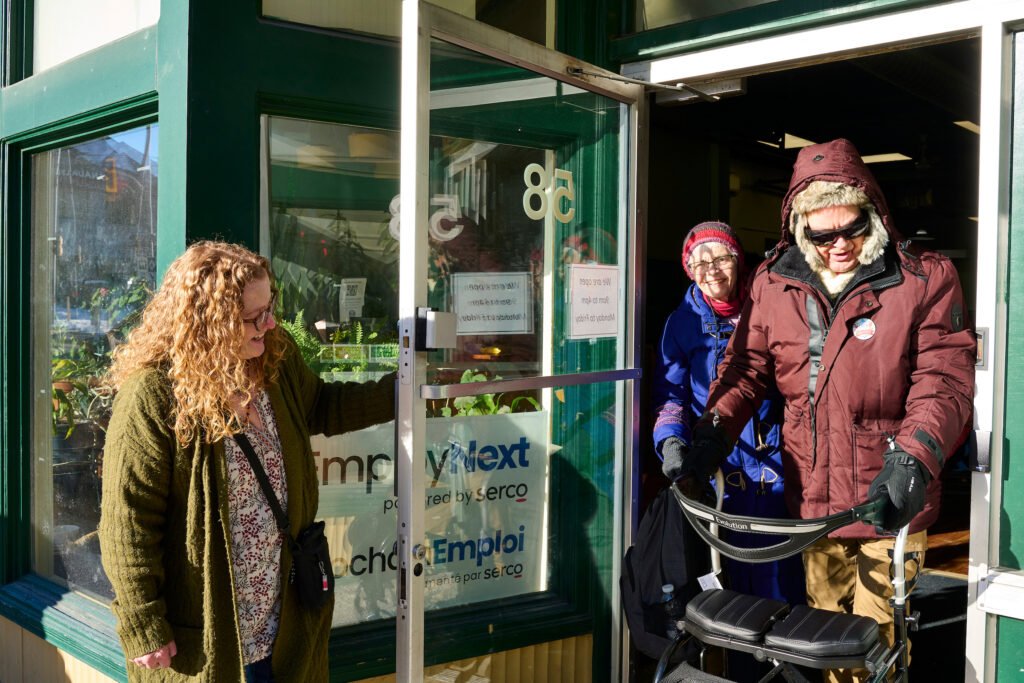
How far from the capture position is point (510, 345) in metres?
2.88

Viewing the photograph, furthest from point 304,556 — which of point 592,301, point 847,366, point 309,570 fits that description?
point 847,366

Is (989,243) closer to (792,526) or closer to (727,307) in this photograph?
(727,307)

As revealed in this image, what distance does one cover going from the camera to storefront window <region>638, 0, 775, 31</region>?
3.18 meters

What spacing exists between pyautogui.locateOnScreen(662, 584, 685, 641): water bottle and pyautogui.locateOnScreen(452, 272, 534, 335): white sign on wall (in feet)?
3.03

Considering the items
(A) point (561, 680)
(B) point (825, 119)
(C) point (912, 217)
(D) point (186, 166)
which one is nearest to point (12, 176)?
(D) point (186, 166)

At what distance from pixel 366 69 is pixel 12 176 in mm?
1897

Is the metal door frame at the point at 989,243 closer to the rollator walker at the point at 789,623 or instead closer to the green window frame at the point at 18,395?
the rollator walker at the point at 789,623

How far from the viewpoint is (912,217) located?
30.6 ft

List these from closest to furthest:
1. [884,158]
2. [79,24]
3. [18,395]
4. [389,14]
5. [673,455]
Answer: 1. [673,455]
2. [389,14]
3. [79,24]
4. [18,395]
5. [884,158]

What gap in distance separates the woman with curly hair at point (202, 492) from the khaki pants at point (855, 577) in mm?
1644

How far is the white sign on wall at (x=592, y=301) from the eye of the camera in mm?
3148

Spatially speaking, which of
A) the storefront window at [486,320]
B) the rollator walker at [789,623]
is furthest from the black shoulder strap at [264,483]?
the rollator walker at [789,623]

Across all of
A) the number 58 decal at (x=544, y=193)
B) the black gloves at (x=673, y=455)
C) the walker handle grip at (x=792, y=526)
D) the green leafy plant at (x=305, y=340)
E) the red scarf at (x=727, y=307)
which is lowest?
the walker handle grip at (x=792, y=526)

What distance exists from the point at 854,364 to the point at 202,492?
6.21ft
